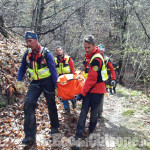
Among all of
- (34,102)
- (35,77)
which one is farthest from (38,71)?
(34,102)

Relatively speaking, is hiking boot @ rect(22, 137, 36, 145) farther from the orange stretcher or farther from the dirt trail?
the orange stretcher

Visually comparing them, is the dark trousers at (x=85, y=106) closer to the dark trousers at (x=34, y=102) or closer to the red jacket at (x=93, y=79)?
the red jacket at (x=93, y=79)

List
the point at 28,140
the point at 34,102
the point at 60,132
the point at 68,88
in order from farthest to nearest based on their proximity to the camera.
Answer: the point at 60,132, the point at 68,88, the point at 34,102, the point at 28,140

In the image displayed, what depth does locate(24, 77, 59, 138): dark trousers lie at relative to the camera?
13.4 ft

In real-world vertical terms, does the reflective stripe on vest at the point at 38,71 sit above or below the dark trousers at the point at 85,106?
above

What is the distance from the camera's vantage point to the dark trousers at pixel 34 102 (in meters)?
4.09

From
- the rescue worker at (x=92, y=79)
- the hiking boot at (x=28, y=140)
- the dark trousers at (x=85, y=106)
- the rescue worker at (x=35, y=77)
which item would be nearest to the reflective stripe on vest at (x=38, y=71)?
the rescue worker at (x=35, y=77)

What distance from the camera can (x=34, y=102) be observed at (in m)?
4.16

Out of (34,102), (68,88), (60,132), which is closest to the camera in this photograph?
(34,102)

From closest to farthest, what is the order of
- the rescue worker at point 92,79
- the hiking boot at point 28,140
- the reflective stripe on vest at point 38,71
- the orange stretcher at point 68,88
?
the hiking boot at point 28,140 < the rescue worker at point 92,79 < the reflective stripe on vest at point 38,71 < the orange stretcher at point 68,88

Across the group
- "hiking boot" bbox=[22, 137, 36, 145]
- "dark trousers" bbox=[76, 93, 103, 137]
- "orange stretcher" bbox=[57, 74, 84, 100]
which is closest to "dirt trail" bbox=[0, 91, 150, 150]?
"hiking boot" bbox=[22, 137, 36, 145]

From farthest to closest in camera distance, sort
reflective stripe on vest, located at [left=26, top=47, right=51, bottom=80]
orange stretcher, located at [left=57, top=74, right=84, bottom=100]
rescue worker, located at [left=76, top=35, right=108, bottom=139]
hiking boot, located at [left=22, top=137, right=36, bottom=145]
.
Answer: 1. orange stretcher, located at [left=57, top=74, right=84, bottom=100]
2. reflective stripe on vest, located at [left=26, top=47, right=51, bottom=80]
3. rescue worker, located at [left=76, top=35, right=108, bottom=139]
4. hiking boot, located at [left=22, top=137, right=36, bottom=145]

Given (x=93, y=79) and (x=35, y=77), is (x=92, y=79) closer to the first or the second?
(x=93, y=79)

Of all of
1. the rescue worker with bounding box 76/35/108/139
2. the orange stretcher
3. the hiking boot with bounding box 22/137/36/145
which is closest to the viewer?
the hiking boot with bounding box 22/137/36/145
